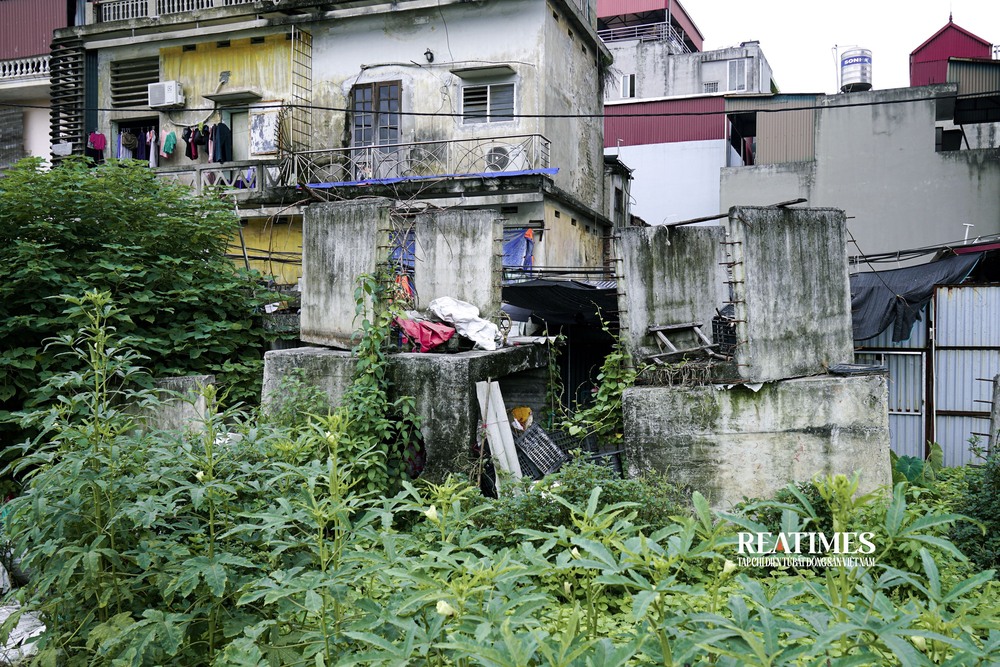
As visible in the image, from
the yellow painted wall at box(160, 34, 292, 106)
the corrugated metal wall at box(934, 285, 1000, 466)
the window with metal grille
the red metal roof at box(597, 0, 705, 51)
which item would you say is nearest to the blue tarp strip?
the yellow painted wall at box(160, 34, 292, 106)

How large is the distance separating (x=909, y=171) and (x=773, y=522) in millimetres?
13696

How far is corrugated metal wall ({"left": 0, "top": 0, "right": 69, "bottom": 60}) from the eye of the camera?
20.7 meters

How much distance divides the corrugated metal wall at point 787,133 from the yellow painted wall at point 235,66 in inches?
428

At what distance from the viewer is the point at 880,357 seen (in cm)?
1002

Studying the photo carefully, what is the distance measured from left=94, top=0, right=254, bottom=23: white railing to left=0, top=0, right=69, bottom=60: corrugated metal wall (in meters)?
2.94

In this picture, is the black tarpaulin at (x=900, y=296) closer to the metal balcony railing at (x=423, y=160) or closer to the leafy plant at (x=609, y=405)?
the leafy plant at (x=609, y=405)

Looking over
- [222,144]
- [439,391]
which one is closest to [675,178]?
[222,144]

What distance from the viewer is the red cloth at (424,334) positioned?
8117 mm

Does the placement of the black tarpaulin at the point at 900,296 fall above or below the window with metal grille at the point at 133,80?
below

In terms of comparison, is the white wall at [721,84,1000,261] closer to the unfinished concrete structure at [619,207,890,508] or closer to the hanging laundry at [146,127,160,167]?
the unfinished concrete structure at [619,207,890,508]

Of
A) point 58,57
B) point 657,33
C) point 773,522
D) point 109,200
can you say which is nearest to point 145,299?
point 109,200

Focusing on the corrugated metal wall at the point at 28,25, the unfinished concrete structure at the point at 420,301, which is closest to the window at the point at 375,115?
the unfinished concrete structure at the point at 420,301

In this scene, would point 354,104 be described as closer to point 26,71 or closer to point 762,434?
point 26,71

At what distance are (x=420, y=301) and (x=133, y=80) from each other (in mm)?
12986
